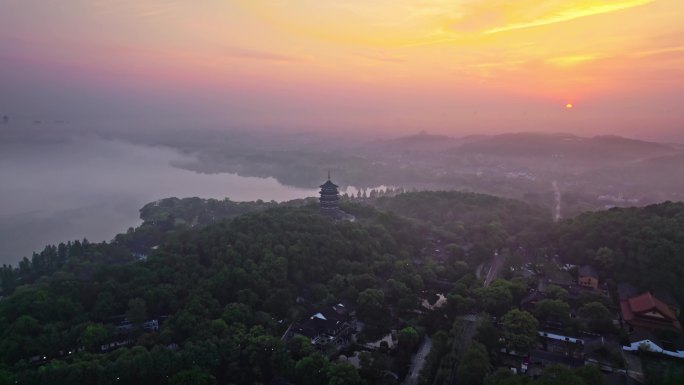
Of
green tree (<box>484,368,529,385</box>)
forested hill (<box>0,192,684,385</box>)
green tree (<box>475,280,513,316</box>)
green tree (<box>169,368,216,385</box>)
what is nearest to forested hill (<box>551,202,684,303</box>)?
forested hill (<box>0,192,684,385</box>)

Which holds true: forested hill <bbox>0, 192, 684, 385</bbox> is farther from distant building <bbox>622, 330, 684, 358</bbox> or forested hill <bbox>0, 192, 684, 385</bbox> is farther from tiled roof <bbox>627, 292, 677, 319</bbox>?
distant building <bbox>622, 330, 684, 358</bbox>

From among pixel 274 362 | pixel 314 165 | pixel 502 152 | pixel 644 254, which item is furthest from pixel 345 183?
pixel 274 362

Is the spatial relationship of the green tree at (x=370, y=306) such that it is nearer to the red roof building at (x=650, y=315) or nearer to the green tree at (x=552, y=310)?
the green tree at (x=552, y=310)

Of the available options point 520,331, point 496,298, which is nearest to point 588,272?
point 496,298

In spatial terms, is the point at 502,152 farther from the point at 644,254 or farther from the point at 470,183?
the point at 644,254

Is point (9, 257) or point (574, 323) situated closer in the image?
point (574, 323)

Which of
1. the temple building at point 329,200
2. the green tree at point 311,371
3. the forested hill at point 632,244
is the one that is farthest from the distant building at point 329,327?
the temple building at point 329,200
